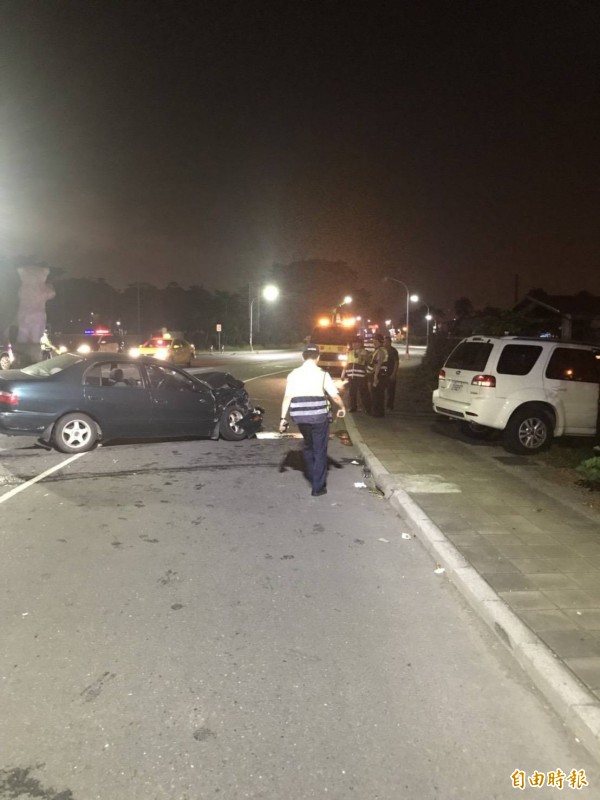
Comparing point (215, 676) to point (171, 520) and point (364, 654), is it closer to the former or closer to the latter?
point (364, 654)

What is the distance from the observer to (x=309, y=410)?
7.36 metres

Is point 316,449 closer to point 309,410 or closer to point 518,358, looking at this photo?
point 309,410

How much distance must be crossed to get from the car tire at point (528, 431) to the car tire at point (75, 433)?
640cm

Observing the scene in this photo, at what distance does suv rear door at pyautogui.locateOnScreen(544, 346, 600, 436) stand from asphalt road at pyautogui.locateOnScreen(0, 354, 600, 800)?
4.70 meters

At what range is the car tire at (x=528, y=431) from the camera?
33.0 ft

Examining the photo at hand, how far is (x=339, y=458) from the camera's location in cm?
1031

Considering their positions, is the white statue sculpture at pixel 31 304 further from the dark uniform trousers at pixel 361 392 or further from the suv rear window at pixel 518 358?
the suv rear window at pixel 518 358

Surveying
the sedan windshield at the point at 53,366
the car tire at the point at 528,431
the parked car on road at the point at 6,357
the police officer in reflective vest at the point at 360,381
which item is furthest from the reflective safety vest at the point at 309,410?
the parked car on road at the point at 6,357

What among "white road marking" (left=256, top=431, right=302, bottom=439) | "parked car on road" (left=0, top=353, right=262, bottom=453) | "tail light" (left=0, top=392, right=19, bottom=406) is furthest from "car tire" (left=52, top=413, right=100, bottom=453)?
"white road marking" (left=256, top=431, right=302, bottom=439)

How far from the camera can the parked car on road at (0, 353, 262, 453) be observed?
31.4 ft

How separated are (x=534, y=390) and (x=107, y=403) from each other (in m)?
6.56

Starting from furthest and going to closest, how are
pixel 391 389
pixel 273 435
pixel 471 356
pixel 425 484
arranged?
pixel 391 389 < pixel 273 435 < pixel 471 356 < pixel 425 484

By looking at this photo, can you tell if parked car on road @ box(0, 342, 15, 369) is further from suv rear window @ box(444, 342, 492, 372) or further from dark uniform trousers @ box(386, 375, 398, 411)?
suv rear window @ box(444, 342, 492, 372)

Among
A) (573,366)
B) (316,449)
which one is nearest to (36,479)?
(316,449)
